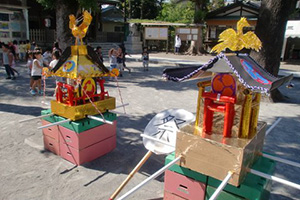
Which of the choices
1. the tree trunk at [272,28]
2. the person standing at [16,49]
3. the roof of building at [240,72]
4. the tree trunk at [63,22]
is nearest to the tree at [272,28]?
the tree trunk at [272,28]

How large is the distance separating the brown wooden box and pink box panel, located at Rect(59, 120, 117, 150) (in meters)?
1.91

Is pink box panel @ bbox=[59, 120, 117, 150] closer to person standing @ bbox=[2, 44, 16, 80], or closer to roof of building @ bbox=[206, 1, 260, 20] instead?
person standing @ bbox=[2, 44, 16, 80]

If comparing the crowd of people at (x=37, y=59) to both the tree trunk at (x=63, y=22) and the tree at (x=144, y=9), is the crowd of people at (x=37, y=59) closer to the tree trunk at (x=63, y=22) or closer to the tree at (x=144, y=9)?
the tree trunk at (x=63, y=22)

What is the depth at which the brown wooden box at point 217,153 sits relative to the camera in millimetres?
2428

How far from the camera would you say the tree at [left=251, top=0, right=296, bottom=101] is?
797 centimetres

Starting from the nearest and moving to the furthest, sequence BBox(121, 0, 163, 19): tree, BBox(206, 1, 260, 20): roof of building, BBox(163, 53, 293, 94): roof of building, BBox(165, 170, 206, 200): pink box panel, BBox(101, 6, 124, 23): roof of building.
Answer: BBox(163, 53, 293, 94): roof of building
BBox(165, 170, 206, 200): pink box panel
BBox(206, 1, 260, 20): roof of building
BBox(101, 6, 124, 23): roof of building
BBox(121, 0, 163, 19): tree

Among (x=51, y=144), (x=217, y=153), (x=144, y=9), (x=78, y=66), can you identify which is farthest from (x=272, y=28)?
(x=144, y=9)

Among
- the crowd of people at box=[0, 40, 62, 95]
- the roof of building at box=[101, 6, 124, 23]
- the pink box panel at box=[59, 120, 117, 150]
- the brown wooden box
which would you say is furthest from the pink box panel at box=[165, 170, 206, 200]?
the roof of building at box=[101, 6, 124, 23]

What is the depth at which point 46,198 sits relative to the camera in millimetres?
3346

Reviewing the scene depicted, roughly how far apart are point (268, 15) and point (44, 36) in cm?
1786

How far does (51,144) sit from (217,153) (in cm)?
326

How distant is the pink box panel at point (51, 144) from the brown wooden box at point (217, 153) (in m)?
2.61

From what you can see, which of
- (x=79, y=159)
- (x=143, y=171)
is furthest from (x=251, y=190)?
(x=79, y=159)

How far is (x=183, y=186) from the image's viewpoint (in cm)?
295
